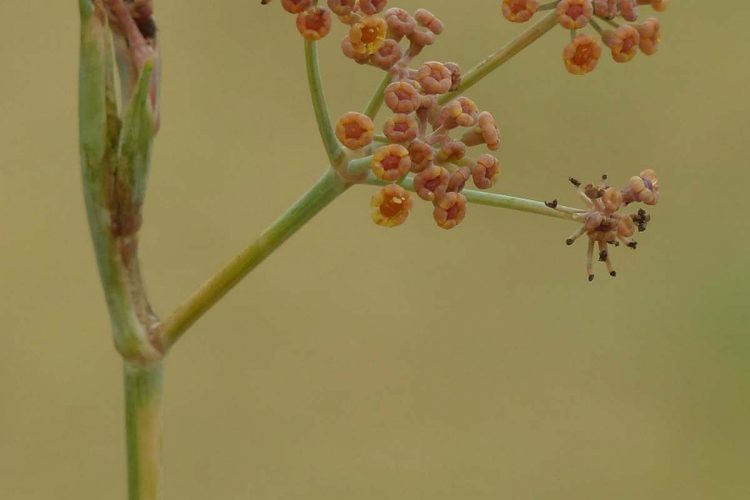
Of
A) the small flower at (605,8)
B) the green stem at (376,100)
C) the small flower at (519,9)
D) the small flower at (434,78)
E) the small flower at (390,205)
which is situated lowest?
the small flower at (390,205)

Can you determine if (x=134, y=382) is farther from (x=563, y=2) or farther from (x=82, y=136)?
(x=563, y=2)

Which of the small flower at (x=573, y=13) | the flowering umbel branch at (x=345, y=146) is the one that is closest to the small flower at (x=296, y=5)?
the flowering umbel branch at (x=345, y=146)

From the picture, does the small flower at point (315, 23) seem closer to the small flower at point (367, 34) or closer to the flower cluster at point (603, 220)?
the small flower at point (367, 34)

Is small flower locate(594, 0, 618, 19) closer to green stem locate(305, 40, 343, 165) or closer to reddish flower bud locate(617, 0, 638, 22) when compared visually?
reddish flower bud locate(617, 0, 638, 22)

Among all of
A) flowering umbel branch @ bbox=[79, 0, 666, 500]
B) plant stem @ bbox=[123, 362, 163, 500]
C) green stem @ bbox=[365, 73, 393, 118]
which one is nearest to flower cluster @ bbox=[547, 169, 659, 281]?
flowering umbel branch @ bbox=[79, 0, 666, 500]

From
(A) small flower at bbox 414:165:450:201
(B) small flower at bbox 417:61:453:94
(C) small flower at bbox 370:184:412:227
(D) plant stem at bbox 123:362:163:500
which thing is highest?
(B) small flower at bbox 417:61:453:94

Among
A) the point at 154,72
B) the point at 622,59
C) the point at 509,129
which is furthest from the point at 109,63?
the point at 509,129
